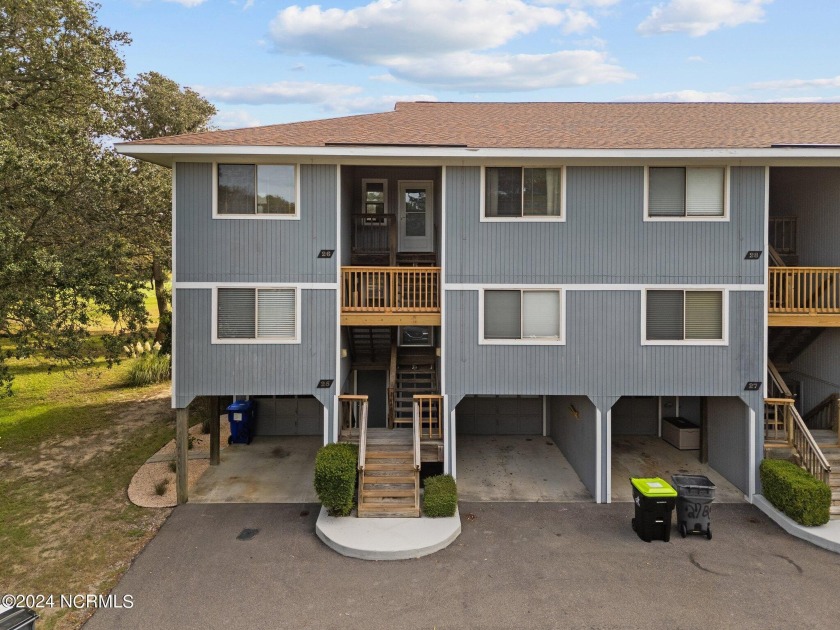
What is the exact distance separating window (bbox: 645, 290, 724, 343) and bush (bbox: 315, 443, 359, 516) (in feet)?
20.3

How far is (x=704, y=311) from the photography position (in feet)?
32.8

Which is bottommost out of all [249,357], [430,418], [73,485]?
[73,485]

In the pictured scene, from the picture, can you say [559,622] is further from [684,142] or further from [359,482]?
[684,142]

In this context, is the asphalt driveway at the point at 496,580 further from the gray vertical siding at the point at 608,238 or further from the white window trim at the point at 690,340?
the gray vertical siding at the point at 608,238

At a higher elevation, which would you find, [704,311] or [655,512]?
[704,311]

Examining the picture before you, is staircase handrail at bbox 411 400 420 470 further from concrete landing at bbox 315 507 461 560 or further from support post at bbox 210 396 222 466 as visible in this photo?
support post at bbox 210 396 222 466

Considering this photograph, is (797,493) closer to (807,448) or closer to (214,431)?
(807,448)

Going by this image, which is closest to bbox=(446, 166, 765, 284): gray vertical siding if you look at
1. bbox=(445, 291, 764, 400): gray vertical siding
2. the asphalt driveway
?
bbox=(445, 291, 764, 400): gray vertical siding

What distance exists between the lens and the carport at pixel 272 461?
1027cm

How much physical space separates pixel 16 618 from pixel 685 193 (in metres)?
11.7

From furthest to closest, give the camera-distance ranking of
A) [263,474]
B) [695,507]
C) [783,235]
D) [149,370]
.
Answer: [149,370]
[783,235]
[263,474]
[695,507]

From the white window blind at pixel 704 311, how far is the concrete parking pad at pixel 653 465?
125 inches

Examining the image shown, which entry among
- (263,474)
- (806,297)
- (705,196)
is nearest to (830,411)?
(806,297)

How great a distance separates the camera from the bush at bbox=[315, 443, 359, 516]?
29.0 ft
